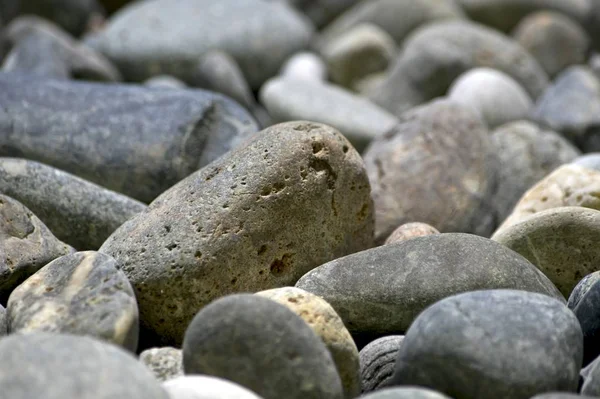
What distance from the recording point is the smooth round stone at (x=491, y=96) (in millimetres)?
5633

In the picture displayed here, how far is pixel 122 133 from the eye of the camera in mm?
4031

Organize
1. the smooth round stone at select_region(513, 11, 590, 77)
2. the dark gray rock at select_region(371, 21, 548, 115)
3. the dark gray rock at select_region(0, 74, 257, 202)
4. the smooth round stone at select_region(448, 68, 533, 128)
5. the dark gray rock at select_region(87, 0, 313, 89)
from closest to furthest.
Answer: the dark gray rock at select_region(0, 74, 257, 202)
the smooth round stone at select_region(448, 68, 533, 128)
the dark gray rock at select_region(371, 21, 548, 115)
the dark gray rock at select_region(87, 0, 313, 89)
the smooth round stone at select_region(513, 11, 590, 77)

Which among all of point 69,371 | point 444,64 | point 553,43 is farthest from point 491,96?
point 69,371

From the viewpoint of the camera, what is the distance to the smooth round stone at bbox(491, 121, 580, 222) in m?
4.38

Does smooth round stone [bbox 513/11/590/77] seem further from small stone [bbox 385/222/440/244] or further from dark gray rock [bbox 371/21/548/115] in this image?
small stone [bbox 385/222/440/244]

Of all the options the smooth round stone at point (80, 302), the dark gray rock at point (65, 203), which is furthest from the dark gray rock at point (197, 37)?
the smooth round stone at point (80, 302)

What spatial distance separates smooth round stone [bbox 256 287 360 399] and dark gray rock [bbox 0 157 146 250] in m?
1.14

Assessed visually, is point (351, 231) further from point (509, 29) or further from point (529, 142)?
point (509, 29)

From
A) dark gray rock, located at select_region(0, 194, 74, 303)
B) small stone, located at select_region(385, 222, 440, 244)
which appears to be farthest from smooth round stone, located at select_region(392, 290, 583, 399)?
dark gray rock, located at select_region(0, 194, 74, 303)

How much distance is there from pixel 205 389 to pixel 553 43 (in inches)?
233

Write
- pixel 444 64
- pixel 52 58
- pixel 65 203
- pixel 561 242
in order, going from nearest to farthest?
1. pixel 561 242
2. pixel 65 203
3. pixel 52 58
4. pixel 444 64

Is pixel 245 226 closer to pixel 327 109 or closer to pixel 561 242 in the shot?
pixel 561 242

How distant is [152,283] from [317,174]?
0.67 meters

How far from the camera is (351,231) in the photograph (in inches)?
127
